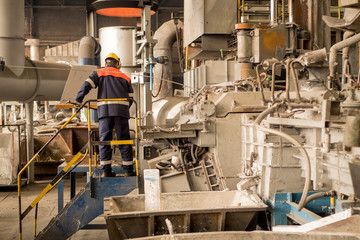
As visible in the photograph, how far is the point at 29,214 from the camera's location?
21.6ft

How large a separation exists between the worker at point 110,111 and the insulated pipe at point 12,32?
2.14 m

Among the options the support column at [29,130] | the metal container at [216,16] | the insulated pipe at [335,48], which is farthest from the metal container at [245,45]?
the support column at [29,130]

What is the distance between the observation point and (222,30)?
22.7 feet

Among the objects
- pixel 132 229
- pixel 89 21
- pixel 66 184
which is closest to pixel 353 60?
pixel 132 229

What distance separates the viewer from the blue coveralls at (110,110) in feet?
16.0

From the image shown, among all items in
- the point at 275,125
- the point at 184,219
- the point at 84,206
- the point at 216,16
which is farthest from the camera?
the point at 216,16

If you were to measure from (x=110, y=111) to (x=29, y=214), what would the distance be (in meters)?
2.78

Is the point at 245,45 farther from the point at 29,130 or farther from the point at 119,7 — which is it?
the point at 119,7

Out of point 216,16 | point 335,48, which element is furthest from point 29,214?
point 335,48

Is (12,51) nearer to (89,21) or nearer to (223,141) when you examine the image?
(223,141)

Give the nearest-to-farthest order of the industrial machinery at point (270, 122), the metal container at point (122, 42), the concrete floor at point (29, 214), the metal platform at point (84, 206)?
the industrial machinery at point (270, 122), the metal platform at point (84, 206), the concrete floor at point (29, 214), the metal container at point (122, 42)

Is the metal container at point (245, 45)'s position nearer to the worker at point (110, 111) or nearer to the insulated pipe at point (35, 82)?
the worker at point (110, 111)

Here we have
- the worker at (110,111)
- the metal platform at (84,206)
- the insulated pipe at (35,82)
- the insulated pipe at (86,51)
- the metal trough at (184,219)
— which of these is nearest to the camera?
the metal trough at (184,219)

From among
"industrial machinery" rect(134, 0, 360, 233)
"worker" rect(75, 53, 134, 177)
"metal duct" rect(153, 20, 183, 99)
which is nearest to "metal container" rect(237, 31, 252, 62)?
"industrial machinery" rect(134, 0, 360, 233)
